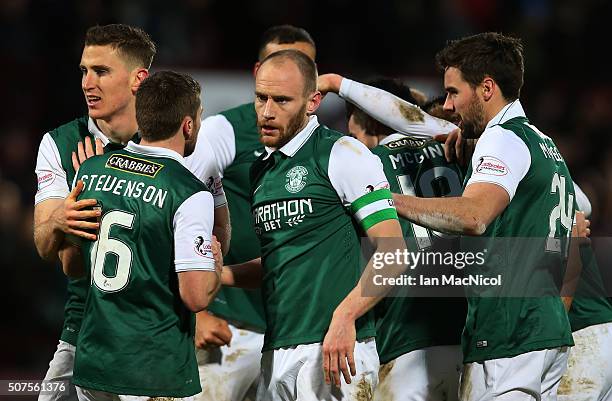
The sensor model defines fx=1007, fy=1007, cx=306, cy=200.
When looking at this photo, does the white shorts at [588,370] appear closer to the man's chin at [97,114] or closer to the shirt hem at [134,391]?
the shirt hem at [134,391]

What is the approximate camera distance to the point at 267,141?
4.97 m

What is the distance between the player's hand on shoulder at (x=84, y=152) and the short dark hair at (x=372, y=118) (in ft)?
5.55

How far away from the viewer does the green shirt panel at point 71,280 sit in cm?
527

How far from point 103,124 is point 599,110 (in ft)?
30.8

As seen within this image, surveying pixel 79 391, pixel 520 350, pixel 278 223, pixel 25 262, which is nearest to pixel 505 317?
pixel 520 350

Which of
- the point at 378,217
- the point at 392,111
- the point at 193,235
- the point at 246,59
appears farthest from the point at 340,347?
the point at 246,59

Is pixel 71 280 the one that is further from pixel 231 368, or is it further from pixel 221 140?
pixel 221 140

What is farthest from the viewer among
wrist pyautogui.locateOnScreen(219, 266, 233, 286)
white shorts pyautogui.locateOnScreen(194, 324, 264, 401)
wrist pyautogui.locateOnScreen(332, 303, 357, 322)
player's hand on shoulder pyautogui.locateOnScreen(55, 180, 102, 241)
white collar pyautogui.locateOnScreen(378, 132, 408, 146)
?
white shorts pyautogui.locateOnScreen(194, 324, 264, 401)

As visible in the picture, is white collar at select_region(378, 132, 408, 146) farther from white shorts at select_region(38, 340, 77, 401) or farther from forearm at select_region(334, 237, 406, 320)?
white shorts at select_region(38, 340, 77, 401)

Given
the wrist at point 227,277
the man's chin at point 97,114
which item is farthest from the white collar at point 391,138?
the man's chin at point 97,114

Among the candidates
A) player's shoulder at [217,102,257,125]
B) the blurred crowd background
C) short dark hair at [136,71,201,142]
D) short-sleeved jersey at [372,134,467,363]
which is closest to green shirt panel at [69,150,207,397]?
short dark hair at [136,71,201,142]

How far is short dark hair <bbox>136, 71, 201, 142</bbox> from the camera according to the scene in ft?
15.0

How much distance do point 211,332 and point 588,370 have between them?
2152 millimetres

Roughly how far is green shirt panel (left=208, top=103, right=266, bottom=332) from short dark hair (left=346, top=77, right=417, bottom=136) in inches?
24.4
